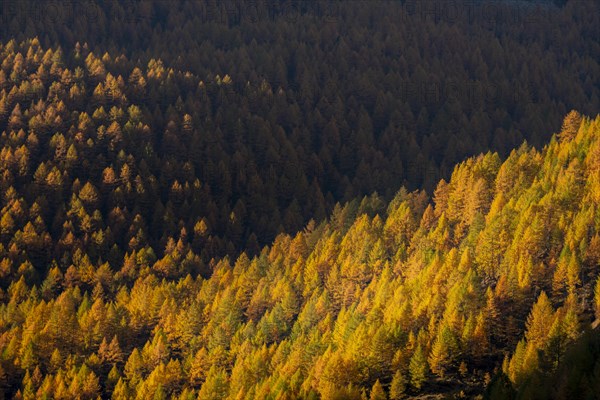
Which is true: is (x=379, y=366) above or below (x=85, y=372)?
below

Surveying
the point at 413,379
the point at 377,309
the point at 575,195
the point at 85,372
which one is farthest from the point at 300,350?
the point at 575,195

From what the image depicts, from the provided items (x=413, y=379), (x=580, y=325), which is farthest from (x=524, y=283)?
(x=413, y=379)

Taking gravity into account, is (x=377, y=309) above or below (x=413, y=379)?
above

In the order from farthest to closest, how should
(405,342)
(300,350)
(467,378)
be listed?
(300,350), (405,342), (467,378)

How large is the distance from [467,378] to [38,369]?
257 ft

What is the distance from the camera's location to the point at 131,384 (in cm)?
17825

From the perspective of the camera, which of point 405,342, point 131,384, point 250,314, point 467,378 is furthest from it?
point 250,314

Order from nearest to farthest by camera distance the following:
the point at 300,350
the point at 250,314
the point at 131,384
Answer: the point at 300,350 → the point at 131,384 → the point at 250,314

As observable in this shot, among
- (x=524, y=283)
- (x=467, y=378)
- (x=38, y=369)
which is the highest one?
(x=38, y=369)

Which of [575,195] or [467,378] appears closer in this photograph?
[467,378]

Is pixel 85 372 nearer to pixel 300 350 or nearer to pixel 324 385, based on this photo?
pixel 300 350

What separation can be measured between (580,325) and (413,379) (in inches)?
830

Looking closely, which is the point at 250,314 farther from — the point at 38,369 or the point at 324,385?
the point at 324,385

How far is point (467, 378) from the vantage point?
136625 millimetres
